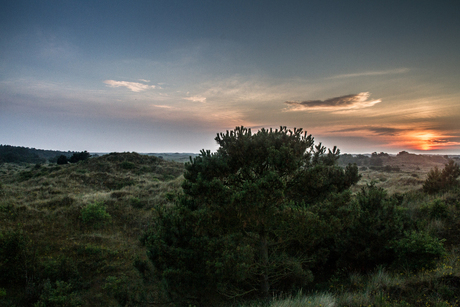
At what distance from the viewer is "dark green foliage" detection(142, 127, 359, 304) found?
19.7 ft

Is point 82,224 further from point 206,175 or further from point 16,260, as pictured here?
point 206,175

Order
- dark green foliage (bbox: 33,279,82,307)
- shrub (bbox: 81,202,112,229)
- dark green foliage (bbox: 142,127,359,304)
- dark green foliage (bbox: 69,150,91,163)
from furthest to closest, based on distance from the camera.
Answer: dark green foliage (bbox: 69,150,91,163) < shrub (bbox: 81,202,112,229) < dark green foliage (bbox: 33,279,82,307) < dark green foliage (bbox: 142,127,359,304)

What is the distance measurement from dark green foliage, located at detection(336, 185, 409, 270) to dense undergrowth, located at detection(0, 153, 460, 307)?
4.9 inches

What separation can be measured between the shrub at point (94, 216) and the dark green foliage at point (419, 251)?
1698 cm

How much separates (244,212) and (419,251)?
19.9ft

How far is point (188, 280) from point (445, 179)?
19.6 m

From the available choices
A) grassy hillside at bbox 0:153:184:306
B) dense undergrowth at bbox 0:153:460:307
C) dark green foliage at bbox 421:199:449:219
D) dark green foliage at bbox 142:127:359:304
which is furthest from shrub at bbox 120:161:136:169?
dark green foliage at bbox 421:199:449:219

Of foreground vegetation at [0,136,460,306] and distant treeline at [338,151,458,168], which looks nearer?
foreground vegetation at [0,136,460,306]

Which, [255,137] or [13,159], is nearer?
[255,137]

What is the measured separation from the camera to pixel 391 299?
5633 millimetres

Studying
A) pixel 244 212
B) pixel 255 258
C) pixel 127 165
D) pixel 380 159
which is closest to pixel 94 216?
pixel 255 258

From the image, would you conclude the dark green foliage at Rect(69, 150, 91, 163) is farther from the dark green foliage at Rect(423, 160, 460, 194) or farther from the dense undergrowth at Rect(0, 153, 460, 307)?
the dark green foliage at Rect(423, 160, 460, 194)

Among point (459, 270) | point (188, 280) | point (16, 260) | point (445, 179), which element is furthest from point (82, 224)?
point (445, 179)

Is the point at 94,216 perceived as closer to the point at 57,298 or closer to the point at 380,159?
the point at 57,298
